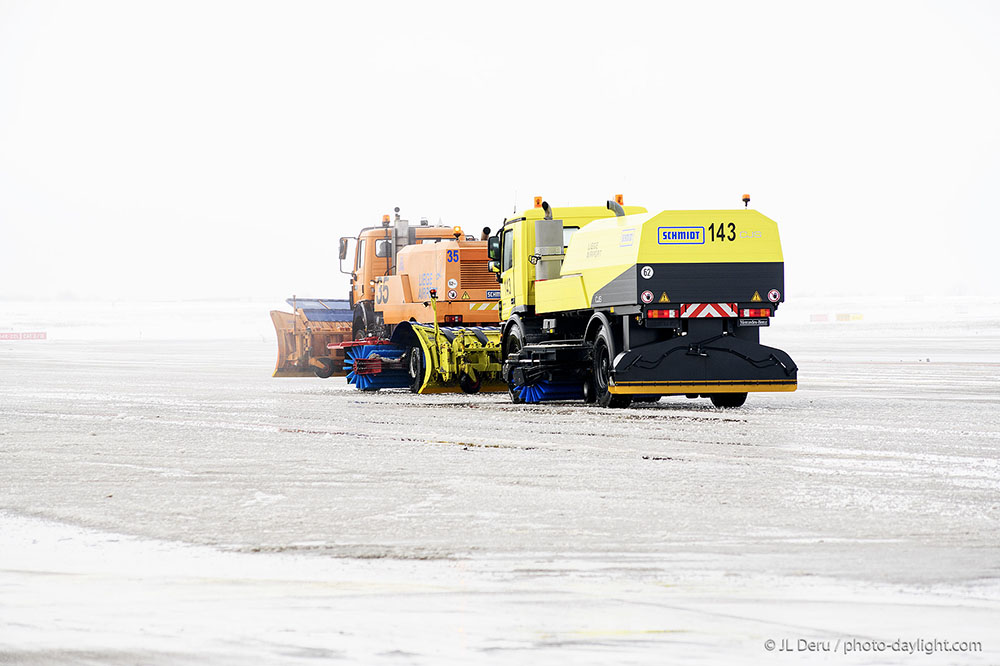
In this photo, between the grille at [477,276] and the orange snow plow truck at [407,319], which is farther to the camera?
the grille at [477,276]

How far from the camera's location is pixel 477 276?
25.0m

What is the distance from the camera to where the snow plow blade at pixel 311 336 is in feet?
100

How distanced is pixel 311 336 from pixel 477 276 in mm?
6962

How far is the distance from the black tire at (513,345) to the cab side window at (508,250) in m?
1.10

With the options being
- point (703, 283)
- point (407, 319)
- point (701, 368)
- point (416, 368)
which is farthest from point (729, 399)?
point (407, 319)

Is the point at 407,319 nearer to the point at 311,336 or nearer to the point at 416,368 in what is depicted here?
the point at 416,368

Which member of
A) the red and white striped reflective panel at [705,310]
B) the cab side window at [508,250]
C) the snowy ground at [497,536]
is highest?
the cab side window at [508,250]

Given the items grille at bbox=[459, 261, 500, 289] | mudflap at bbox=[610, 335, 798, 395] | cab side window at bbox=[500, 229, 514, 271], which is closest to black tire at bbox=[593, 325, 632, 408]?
mudflap at bbox=[610, 335, 798, 395]

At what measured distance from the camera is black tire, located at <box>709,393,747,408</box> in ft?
66.0

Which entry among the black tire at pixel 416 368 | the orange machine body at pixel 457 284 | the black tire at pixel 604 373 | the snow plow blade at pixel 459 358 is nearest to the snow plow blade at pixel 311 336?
the orange machine body at pixel 457 284

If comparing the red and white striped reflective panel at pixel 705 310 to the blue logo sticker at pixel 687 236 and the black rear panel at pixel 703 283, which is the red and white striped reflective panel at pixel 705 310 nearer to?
the black rear panel at pixel 703 283

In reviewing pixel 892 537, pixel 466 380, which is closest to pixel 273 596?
pixel 892 537

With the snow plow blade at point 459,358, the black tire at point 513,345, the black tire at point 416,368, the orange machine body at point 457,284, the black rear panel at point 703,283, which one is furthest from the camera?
the orange machine body at point 457,284

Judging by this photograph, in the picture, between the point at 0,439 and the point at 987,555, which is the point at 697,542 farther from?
the point at 0,439
